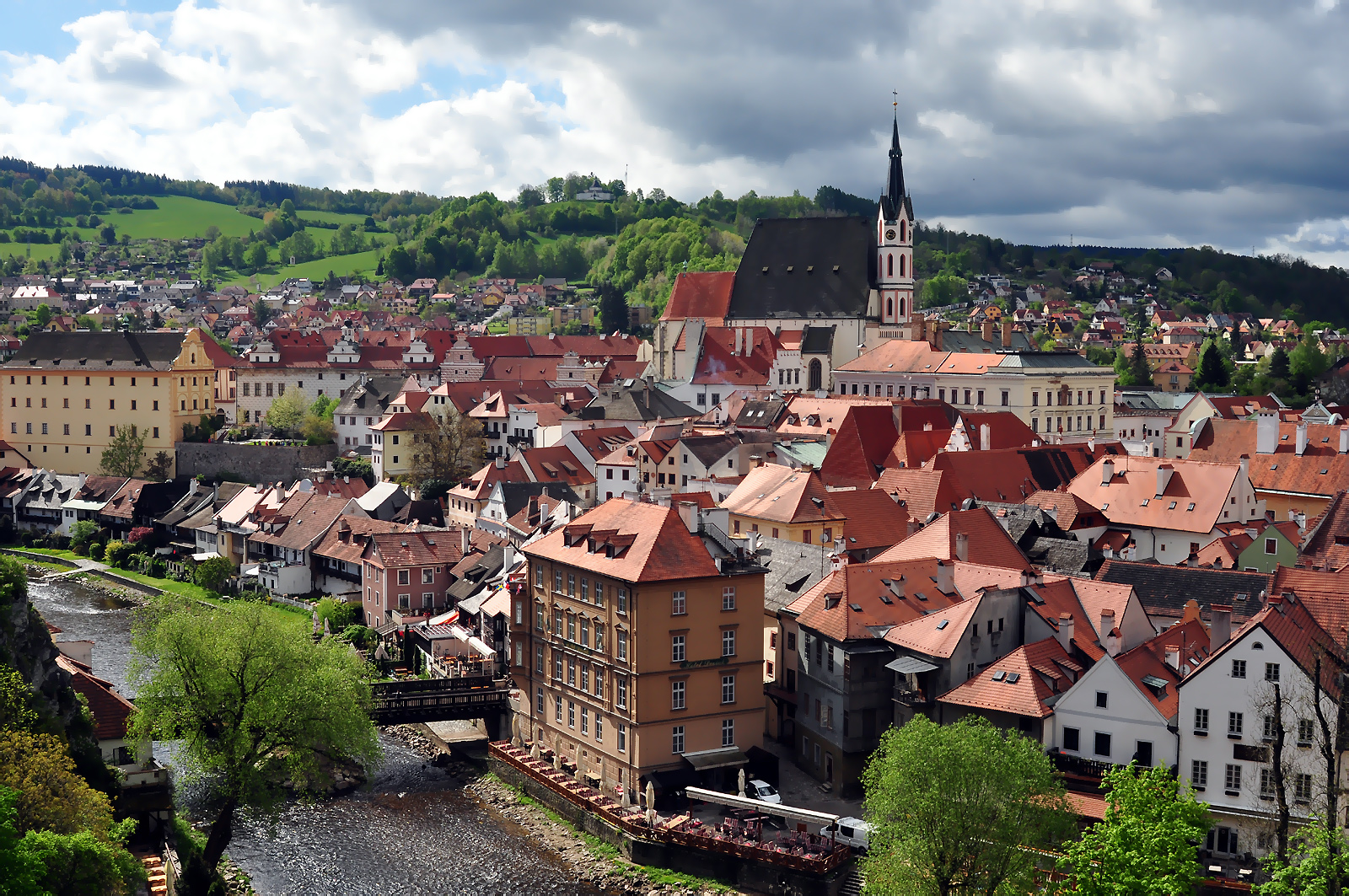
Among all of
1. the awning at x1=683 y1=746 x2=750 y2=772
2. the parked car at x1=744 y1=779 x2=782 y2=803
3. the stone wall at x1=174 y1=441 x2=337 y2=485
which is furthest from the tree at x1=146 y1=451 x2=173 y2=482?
the parked car at x1=744 y1=779 x2=782 y2=803

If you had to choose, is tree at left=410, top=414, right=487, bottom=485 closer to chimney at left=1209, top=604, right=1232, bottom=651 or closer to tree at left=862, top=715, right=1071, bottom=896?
chimney at left=1209, top=604, right=1232, bottom=651

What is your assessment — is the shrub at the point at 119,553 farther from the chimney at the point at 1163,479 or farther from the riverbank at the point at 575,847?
the chimney at the point at 1163,479

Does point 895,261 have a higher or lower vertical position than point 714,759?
higher

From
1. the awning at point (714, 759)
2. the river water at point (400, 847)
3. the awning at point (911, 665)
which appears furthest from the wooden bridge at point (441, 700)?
the awning at point (911, 665)

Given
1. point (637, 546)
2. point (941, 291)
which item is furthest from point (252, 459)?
point (941, 291)

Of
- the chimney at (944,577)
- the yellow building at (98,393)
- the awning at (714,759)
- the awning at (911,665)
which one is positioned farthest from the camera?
the yellow building at (98,393)

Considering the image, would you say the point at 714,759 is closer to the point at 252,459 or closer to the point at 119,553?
the point at 119,553

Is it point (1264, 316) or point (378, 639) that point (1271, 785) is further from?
point (1264, 316)
